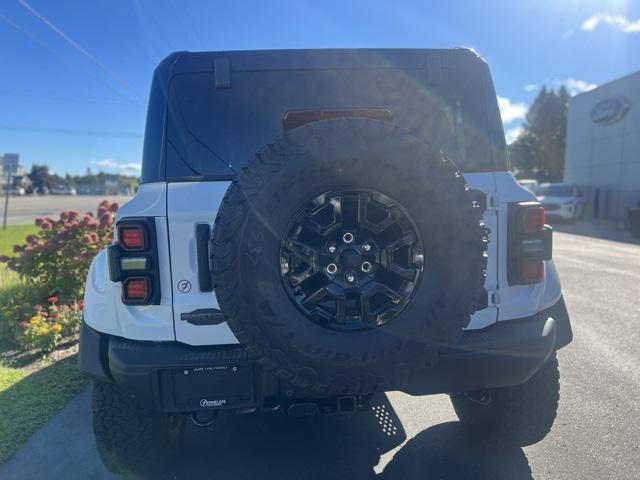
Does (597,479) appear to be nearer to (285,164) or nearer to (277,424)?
(277,424)

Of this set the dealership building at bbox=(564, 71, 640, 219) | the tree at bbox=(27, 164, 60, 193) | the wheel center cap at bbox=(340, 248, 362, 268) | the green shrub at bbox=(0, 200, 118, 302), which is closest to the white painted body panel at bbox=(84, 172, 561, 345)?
the wheel center cap at bbox=(340, 248, 362, 268)

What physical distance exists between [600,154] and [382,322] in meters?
27.1

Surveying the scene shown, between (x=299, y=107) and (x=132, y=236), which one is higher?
(x=299, y=107)

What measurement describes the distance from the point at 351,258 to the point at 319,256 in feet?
0.43

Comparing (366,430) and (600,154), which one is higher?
(600,154)

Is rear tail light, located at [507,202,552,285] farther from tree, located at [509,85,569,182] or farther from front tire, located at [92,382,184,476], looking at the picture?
tree, located at [509,85,569,182]

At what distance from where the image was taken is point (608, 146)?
2373 centimetres

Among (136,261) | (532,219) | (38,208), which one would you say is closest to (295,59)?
(136,261)

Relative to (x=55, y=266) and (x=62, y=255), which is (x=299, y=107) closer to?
(x=62, y=255)

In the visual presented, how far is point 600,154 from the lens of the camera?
2444 cm

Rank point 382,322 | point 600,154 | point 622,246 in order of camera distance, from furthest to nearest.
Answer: point 600,154
point 622,246
point 382,322

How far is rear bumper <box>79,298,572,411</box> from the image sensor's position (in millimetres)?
2010

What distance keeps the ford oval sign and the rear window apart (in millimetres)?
24796

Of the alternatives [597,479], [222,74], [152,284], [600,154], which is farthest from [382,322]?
[600,154]
